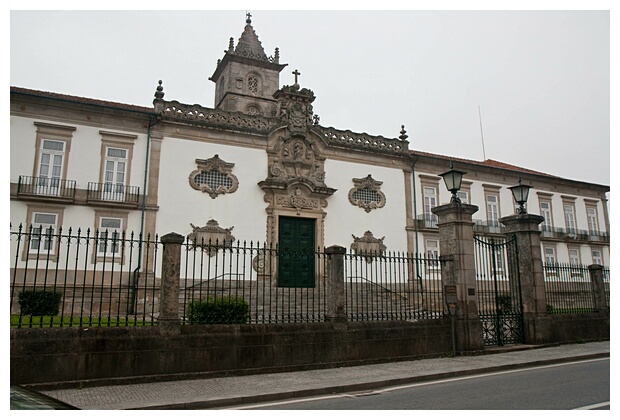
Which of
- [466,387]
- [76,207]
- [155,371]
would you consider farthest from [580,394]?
[76,207]

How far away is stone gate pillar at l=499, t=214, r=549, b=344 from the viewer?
14.0 m

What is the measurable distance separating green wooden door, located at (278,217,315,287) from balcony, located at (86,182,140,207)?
666 centimetres

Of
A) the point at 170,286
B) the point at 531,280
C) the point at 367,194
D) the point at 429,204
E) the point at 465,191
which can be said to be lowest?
the point at 170,286

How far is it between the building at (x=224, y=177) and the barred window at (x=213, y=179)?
57 millimetres

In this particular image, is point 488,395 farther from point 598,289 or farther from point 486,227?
point 486,227

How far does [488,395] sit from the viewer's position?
743 centimetres

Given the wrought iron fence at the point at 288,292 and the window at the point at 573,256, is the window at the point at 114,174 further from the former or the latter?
the window at the point at 573,256

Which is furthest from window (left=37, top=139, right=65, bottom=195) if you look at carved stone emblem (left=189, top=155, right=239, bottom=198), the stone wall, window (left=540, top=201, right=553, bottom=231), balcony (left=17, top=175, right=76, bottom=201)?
window (left=540, top=201, right=553, bottom=231)

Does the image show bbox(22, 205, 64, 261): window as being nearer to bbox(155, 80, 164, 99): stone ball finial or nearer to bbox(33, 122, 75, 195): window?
bbox(33, 122, 75, 195): window

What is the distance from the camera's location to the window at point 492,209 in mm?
29438

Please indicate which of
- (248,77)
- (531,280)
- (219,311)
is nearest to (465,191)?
(531,280)

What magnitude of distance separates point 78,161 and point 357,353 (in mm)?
14995

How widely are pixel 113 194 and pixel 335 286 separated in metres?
12.9

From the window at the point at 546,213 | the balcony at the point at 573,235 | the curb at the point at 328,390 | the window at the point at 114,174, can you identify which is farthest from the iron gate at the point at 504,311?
the window at the point at 546,213
